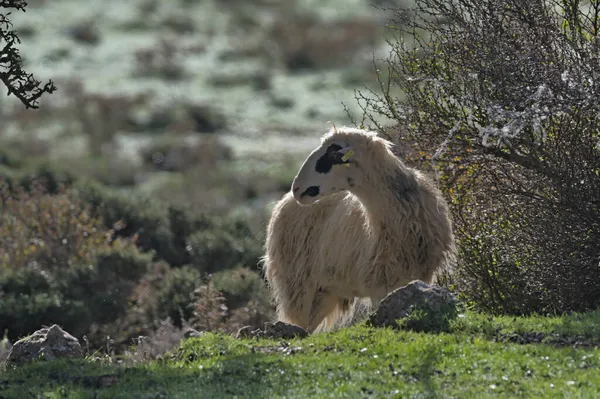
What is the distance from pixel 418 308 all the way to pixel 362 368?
4.34 feet

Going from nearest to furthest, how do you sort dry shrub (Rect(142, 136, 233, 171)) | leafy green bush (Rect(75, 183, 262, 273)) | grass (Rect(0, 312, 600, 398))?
1. grass (Rect(0, 312, 600, 398))
2. leafy green bush (Rect(75, 183, 262, 273))
3. dry shrub (Rect(142, 136, 233, 171))

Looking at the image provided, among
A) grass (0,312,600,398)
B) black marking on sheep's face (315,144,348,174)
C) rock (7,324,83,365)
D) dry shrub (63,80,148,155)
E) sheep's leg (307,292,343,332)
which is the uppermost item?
dry shrub (63,80,148,155)

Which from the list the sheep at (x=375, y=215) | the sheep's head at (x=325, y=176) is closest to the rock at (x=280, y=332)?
the sheep at (x=375, y=215)

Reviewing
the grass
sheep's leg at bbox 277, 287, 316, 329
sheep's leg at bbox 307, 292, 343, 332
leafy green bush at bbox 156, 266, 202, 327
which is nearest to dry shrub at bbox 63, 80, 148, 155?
A: leafy green bush at bbox 156, 266, 202, 327

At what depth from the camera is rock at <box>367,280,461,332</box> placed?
1007 centimetres

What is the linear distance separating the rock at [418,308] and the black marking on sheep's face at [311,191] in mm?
1437

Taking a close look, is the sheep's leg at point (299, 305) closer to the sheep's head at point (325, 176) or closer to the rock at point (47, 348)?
the sheep's head at point (325, 176)

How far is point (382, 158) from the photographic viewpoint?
11.3 metres

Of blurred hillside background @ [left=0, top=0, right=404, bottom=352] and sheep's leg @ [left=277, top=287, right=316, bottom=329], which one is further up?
blurred hillside background @ [left=0, top=0, right=404, bottom=352]

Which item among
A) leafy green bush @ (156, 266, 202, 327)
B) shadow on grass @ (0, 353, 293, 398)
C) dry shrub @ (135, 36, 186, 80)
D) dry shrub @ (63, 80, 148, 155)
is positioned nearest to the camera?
shadow on grass @ (0, 353, 293, 398)

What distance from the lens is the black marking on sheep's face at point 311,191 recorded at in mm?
11289

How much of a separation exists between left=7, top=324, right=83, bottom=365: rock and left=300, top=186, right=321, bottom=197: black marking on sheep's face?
2.56 m

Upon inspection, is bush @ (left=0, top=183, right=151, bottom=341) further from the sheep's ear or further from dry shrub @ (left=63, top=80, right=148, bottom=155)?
dry shrub @ (left=63, top=80, right=148, bottom=155)

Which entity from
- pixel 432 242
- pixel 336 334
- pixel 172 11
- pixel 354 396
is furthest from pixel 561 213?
pixel 172 11
